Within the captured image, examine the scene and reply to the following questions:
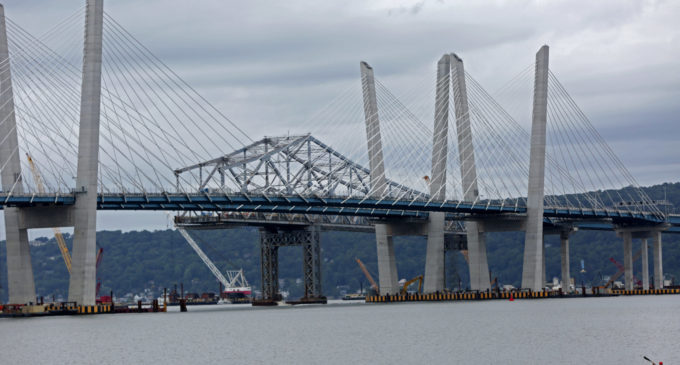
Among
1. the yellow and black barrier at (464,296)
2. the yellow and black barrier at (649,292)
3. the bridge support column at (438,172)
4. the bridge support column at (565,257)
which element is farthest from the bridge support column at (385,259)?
the yellow and black barrier at (649,292)

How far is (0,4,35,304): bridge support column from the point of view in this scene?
88188 mm

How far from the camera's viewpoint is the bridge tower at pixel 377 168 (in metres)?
112

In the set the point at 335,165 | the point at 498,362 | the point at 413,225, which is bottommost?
the point at 498,362

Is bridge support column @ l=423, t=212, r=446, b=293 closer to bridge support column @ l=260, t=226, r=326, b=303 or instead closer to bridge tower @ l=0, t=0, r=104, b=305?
bridge support column @ l=260, t=226, r=326, b=303

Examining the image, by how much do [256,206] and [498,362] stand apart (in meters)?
59.3

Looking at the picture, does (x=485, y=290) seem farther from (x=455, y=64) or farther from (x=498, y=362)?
(x=498, y=362)

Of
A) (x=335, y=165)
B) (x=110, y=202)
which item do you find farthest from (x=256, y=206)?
(x=335, y=165)

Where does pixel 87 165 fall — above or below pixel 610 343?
above

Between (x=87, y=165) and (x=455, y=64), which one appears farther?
(x=455, y=64)

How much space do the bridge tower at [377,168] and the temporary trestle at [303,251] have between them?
77.7 ft

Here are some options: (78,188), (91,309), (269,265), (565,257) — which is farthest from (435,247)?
(78,188)

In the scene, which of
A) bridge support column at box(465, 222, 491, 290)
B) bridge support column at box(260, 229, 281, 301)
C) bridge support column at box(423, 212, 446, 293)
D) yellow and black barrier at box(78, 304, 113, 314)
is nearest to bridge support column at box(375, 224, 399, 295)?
bridge support column at box(423, 212, 446, 293)

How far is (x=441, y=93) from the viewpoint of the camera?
114 meters

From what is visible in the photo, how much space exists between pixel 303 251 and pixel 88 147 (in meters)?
62.1
